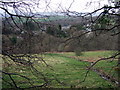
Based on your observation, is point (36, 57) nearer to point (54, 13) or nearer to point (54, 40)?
point (54, 13)

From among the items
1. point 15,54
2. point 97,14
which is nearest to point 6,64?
point 15,54

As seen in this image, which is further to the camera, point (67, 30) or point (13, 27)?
point (67, 30)

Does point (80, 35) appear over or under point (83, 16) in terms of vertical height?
under

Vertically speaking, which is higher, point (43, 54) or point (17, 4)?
point (17, 4)

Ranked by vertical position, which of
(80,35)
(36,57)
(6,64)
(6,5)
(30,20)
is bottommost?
(6,64)

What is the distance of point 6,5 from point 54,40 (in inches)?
62.8

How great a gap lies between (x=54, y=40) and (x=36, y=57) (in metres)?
1.32

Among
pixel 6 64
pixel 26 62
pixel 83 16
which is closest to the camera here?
pixel 26 62

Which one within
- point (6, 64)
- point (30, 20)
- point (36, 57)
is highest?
point (30, 20)

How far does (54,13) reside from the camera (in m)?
3.21

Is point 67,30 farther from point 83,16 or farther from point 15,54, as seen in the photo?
point 15,54

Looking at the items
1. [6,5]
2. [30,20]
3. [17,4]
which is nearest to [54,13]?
[30,20]

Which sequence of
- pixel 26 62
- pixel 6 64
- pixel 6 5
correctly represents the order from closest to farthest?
pixel 26 62 < pixel 6 5 < pixel 6 64

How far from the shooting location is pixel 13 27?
3.19 m
